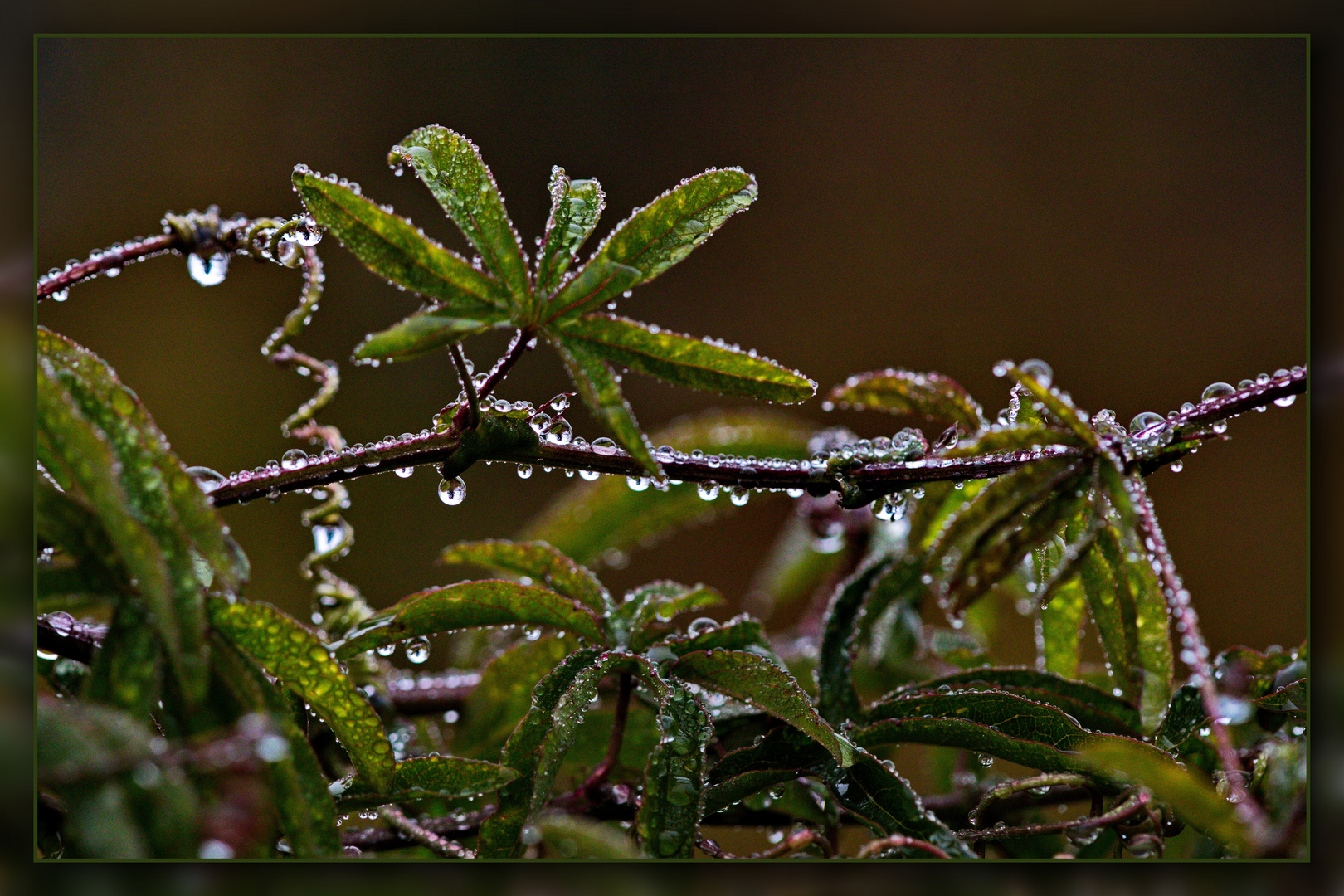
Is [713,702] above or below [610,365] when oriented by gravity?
below

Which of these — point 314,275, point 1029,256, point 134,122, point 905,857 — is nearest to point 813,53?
point 1029,256

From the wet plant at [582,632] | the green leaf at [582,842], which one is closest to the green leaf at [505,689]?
the wet plant at [582,632]

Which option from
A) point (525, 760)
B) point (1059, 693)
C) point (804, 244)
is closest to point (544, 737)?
point (525, 760)

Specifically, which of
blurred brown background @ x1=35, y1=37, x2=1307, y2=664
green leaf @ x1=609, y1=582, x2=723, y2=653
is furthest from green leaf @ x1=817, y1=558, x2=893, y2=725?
blurred brown background @ x1=35, y1=37, x2=1307, y2=664

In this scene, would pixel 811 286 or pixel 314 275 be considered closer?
pixel 314 275

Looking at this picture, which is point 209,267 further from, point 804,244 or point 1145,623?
point 804,244

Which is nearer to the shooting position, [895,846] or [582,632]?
[895,846]

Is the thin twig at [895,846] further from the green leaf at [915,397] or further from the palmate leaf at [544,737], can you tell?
the green leaf at [915,397]

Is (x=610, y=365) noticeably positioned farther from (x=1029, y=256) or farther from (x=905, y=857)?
(x=1029, y=256)
